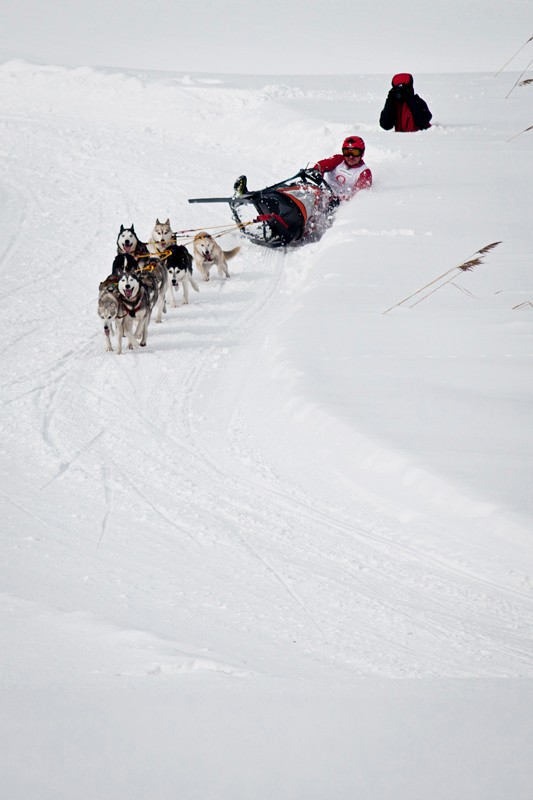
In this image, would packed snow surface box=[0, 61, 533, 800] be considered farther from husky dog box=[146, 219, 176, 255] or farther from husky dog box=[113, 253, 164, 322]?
husky dog box=[146, 219, 176, 255]

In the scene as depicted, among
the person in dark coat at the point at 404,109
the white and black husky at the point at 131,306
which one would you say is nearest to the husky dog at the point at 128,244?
the white and black husky at the point at 131,306

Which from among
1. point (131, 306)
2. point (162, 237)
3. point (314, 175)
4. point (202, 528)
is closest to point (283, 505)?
point (202, 528)

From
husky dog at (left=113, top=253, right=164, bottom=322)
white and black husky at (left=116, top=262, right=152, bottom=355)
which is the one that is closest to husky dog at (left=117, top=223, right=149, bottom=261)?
husky dog at (left=113, top=253, right=164, bottom=322)

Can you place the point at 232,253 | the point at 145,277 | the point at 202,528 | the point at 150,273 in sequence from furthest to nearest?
the point at 232,253
the point at 150,273
the point at 145,277
the point at 202,528

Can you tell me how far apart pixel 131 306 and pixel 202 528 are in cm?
325

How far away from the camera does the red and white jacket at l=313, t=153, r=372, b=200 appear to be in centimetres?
1011

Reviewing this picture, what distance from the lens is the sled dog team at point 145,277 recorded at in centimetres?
742


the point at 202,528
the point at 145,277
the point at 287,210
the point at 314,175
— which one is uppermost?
the point at 314,175

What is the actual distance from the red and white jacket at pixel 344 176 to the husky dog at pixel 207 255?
5.81 feet

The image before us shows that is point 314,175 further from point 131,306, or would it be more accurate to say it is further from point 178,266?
point 131,306

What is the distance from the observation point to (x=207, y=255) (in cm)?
894

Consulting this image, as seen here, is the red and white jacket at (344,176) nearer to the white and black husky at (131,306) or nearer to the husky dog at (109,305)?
the white and black husky at (131,306)

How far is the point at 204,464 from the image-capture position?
18.1ft

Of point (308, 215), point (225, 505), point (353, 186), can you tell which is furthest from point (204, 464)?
point (353, 186)
